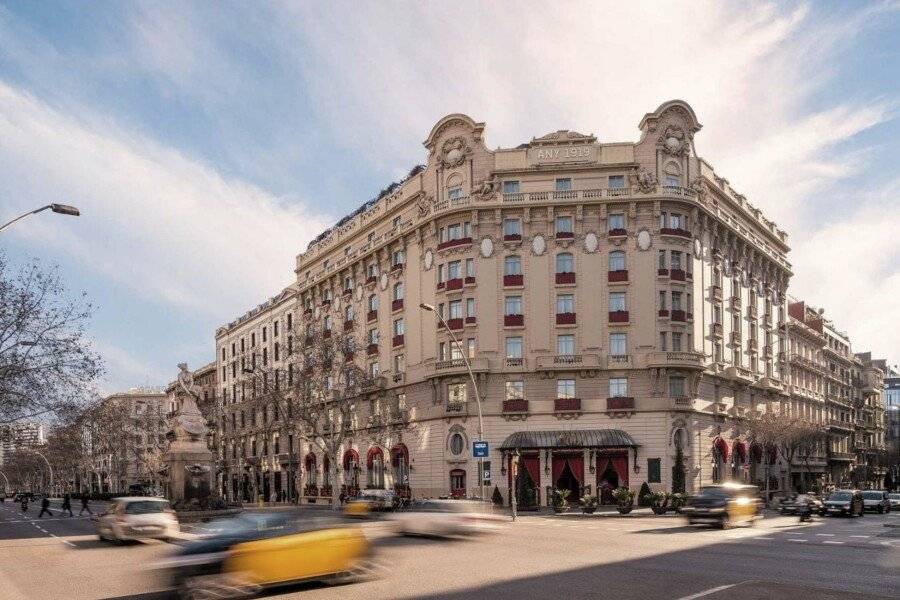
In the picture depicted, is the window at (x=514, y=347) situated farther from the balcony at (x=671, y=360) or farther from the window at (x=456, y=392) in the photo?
the balcony at (x=671, y=360)

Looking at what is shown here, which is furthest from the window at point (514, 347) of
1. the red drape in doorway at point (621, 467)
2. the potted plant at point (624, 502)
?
the potted plant at point (624, 502)

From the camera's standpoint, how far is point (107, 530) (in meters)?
27.6

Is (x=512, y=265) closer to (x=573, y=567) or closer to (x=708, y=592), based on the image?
(x=573, y=567)

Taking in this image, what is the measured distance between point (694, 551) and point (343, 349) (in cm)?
3956

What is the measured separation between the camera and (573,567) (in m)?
17.7

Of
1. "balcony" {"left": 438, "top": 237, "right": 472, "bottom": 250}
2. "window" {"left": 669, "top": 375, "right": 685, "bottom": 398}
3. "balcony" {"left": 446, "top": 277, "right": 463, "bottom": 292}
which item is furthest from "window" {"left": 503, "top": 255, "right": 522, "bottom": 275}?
"window" {"left": 669, "top": 375, "right": 685, "bottom": 398}

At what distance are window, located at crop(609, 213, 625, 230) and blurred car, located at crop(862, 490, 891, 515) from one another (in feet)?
72.0

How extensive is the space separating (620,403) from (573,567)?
37.1 m

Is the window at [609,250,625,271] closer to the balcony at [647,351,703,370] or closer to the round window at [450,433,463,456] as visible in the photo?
the balcony at [647,351,703,370]

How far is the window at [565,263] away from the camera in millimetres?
55938

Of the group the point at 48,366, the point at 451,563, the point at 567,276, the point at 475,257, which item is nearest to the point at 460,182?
the point at 475,257

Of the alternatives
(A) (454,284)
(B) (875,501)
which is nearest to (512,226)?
(A) (454,284)

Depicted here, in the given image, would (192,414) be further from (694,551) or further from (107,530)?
(694,551)

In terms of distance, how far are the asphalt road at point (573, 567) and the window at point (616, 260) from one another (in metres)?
28.2
